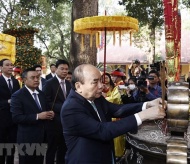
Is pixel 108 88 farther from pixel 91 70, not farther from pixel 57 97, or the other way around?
pixel 91 70

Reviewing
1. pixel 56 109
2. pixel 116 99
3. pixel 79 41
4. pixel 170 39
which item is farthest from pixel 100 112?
pixel 79 41

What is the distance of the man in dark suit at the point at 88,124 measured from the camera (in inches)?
68.8

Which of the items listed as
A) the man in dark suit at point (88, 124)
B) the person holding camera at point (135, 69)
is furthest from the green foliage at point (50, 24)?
the man in dark suit at point (88, 124)

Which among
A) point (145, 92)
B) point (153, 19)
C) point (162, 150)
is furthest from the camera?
point (153, 19)

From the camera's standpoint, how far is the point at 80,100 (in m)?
1.92

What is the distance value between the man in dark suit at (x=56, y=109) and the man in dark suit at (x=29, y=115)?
1.52 feet

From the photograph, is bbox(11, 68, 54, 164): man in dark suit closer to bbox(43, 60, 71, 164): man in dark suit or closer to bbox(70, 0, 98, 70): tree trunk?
bbox(43, 60, 71, 164): man in dark suit

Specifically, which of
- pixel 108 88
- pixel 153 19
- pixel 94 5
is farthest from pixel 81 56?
pixel 153 19

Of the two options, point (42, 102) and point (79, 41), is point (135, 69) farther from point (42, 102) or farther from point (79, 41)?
point (42, 102)

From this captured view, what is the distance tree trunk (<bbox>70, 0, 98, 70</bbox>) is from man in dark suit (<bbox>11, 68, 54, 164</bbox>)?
2.72 m

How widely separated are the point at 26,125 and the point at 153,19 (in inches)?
364

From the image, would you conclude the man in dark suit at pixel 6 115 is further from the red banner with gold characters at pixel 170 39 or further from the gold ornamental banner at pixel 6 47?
the gold ornamental banner at pixel 6 47

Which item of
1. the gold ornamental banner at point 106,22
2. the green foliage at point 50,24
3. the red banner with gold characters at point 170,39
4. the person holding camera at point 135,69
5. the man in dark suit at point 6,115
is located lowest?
the man in dark suit at point 6,115

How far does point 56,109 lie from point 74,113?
2.30 m
